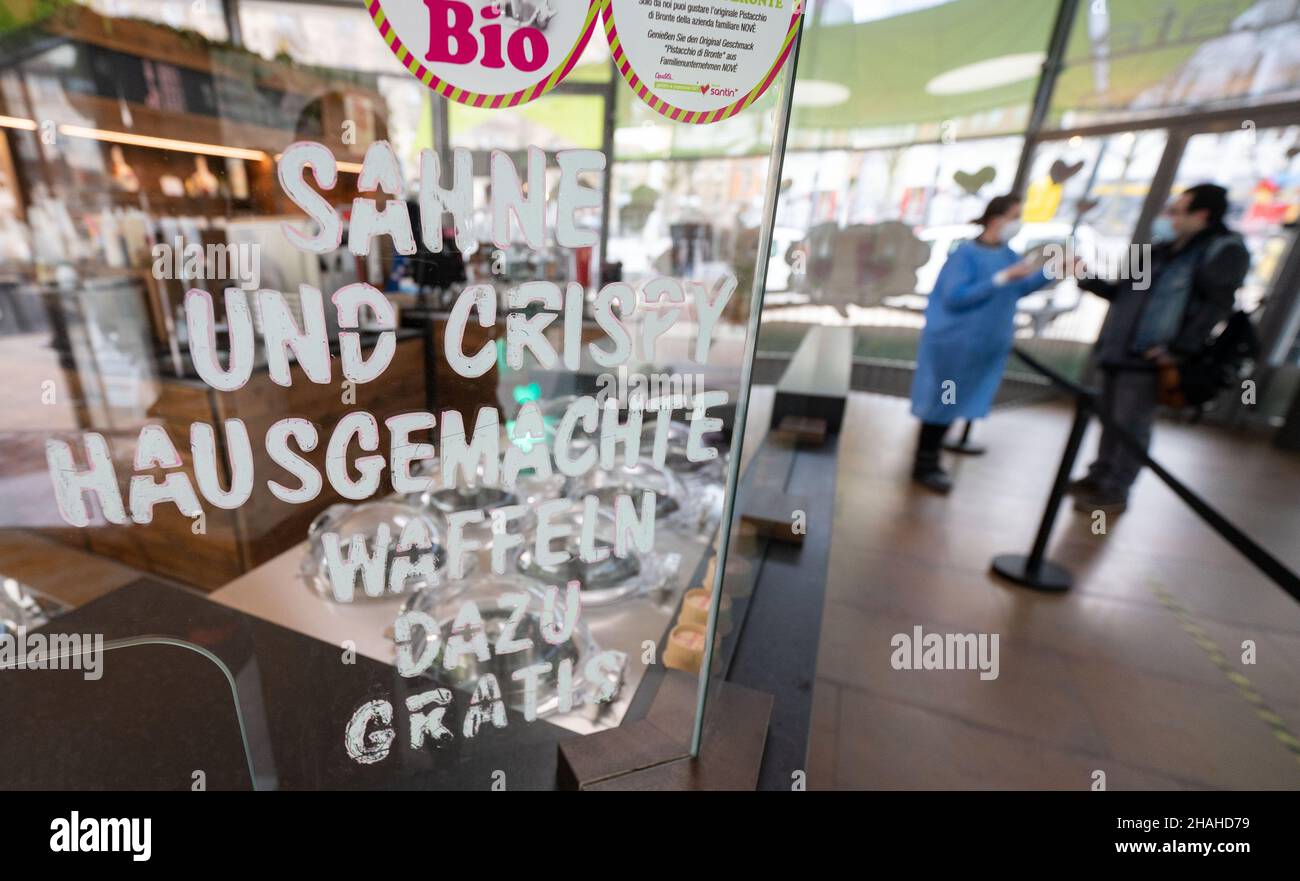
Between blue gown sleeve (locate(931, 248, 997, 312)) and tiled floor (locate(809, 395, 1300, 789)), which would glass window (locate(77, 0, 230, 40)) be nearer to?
tiled floor (locate(809, 395, 1300, 789))

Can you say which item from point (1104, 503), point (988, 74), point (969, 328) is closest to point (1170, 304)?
point (969, 328)

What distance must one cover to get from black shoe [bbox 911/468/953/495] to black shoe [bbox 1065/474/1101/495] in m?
0.63

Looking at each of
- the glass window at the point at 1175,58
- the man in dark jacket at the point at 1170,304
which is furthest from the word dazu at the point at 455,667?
the glass window at the point at 1175,58

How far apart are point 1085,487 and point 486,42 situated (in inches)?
160

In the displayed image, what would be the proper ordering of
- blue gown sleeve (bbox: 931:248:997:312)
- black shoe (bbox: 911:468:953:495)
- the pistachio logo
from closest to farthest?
1. the pistachio logo
2. blue gown sleeve (bbox: 931:248:997:312)
3. black shoe (bbox: 911:468:953:495)

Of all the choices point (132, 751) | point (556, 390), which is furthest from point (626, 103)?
point (132, 751)

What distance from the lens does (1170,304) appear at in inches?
113

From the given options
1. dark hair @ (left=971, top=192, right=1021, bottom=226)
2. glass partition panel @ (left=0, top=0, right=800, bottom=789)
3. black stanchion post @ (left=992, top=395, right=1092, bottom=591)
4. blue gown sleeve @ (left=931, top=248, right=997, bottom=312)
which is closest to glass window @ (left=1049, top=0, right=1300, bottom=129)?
dark hair @ (left=971, top=192, right=1021, bottom=226)

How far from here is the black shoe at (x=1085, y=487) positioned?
3.49m

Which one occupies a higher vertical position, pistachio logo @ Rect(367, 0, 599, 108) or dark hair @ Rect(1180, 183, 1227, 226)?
dark hair @ Rect(1180, 183, 1227, 226)

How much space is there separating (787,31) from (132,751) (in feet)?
4.49

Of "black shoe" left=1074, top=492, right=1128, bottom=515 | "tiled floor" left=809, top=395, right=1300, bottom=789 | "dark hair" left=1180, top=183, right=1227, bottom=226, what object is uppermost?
"dark hair" left=1180, top=183, right=1227, bottom=226

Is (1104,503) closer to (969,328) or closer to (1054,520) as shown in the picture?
(1054,520)

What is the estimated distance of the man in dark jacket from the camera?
8.98 feet
